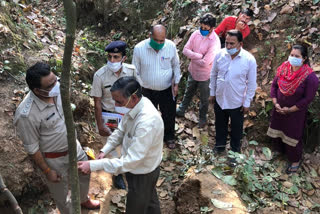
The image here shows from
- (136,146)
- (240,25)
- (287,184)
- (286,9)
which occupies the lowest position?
(287,184)

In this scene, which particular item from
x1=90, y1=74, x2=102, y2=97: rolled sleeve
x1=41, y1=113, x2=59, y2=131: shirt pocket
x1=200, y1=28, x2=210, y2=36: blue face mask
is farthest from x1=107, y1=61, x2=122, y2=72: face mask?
x1=200, y1=28, x2=210, y2=36: blue face mask

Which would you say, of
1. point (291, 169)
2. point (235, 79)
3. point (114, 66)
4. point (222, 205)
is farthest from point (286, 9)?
point (222, 205)

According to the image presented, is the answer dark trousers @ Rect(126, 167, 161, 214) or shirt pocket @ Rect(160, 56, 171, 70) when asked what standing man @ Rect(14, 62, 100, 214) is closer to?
dark trousers @ Rect(126, 167, 161, 214)

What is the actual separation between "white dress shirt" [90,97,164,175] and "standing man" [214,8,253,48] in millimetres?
3159

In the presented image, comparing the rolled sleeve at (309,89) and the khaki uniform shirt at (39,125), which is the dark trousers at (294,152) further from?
the khaki uniform shirt at (39,125)

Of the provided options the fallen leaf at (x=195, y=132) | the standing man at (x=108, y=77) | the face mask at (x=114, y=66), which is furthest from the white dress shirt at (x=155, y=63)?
the fallen leaf at (x=195, y=132)

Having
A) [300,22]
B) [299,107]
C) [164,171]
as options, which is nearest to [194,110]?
[164,171]

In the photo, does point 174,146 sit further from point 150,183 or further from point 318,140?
point 318,140

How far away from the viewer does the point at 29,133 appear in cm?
278

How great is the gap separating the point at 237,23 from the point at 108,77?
2.76m

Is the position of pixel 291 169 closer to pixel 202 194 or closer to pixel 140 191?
pixel 202 194

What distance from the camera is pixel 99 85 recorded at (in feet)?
12.3

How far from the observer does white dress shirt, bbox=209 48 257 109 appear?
411cm

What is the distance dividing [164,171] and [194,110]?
181 cm
